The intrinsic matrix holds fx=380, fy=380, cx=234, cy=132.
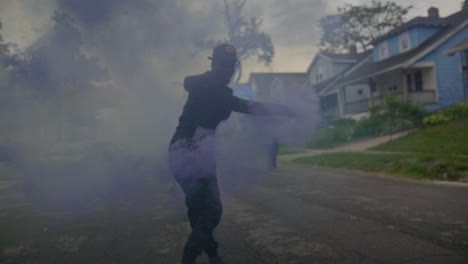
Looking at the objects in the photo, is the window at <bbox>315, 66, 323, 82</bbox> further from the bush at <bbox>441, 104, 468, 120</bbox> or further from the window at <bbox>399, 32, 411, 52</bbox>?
the bush at <bbox>441, 104, 468, 120</bbox>

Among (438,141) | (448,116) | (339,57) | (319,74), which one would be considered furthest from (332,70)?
(438,141)

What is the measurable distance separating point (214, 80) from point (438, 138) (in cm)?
1126

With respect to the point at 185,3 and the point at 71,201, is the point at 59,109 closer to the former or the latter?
the point at 71,201

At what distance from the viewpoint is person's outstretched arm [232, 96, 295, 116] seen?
3.11 metres

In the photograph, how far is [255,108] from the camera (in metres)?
3.15

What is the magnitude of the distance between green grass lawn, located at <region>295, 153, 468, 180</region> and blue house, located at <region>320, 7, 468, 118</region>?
8986mm

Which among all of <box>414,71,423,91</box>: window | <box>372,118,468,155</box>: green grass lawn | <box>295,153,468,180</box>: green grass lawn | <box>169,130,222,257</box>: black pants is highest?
<box>414,71,423,91</box>: window

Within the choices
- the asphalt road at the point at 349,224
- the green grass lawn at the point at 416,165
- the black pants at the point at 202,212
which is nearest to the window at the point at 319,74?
A: the green grass lawn at the point at 416,165

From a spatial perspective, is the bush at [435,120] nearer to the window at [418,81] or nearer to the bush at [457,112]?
the bush at [457,112]

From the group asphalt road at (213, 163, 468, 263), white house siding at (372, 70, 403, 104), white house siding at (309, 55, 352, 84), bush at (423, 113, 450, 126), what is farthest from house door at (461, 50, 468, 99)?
asphalt road at (213, 163, 468, 263)

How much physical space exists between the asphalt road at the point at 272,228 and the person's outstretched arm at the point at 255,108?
127 centimetres

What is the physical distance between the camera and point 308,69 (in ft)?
118

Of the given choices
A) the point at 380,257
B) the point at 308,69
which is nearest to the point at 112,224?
the point at 380,257

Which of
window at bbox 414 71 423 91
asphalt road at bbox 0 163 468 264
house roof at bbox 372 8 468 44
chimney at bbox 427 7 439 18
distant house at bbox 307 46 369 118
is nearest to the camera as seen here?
asphalt road at bbox 0 163 468 264
